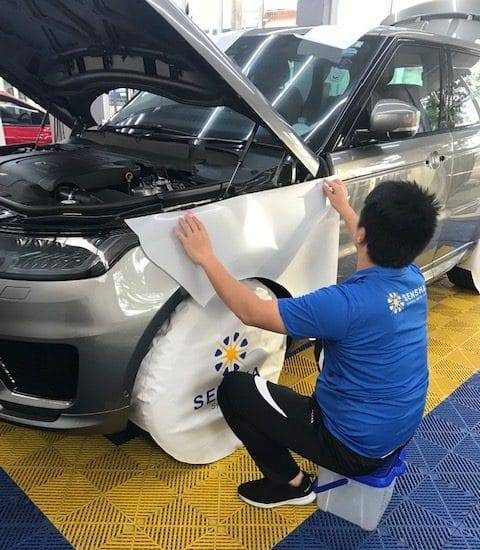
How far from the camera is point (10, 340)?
153 cm

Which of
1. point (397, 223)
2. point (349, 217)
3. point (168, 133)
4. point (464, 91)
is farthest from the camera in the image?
point (464, 91)

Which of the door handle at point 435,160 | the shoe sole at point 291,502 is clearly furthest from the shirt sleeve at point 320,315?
the door handle at point 435,160

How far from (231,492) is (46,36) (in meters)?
1.87

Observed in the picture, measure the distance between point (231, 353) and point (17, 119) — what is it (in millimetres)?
6229

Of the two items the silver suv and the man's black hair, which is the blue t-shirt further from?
the silver suv

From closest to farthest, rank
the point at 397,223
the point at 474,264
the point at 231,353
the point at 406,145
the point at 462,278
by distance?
the point at 397,223
the point at 231,353
the point at 406,145
the point at 474,264
the point at 462,278

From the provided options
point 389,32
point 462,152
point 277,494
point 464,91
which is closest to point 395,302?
point 277,494

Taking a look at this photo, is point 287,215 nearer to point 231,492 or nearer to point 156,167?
point 156,167

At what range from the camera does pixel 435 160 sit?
108 inches

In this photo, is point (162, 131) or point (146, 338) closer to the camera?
point (146, 338)

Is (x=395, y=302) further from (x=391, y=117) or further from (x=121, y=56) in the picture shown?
(x=121, y=56)

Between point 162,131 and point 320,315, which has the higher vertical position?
point 162,131

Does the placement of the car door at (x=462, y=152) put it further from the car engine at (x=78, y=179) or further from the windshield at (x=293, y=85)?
Result: the car engine at (x=78, y=179)

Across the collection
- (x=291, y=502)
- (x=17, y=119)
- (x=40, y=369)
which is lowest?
(x=291, y=502)
